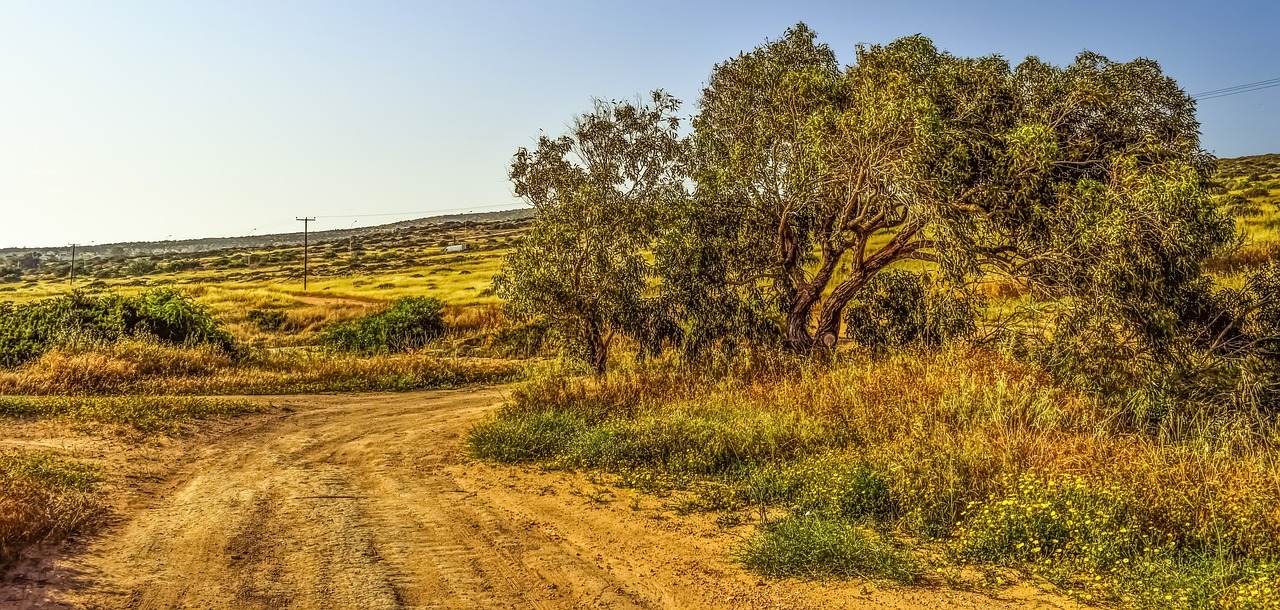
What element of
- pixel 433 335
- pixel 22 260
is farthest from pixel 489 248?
pixel 22 260

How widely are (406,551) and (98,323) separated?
19762 mm

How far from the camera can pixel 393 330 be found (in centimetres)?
3247

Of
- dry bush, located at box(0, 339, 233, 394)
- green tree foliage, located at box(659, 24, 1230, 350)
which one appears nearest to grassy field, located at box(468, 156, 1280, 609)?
green tree foliage, located at box(659, 24, 1230, 350)

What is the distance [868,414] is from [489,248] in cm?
9392

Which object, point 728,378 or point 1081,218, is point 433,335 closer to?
point 728,378

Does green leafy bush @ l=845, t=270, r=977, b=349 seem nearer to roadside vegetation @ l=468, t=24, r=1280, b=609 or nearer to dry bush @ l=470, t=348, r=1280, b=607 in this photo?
roadside vegetation @ l=468, t=24, r=1280, b=609

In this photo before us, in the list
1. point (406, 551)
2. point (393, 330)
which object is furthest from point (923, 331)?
point (393, 330)

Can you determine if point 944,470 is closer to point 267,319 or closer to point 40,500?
point 40,500

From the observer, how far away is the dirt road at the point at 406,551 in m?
5.93

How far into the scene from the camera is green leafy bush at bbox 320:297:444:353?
104ft

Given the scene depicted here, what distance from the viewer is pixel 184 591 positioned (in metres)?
6.07

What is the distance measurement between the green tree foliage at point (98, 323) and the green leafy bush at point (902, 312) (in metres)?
17.8

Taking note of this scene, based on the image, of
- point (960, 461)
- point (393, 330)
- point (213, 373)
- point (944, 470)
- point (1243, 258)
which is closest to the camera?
point (944, 470)

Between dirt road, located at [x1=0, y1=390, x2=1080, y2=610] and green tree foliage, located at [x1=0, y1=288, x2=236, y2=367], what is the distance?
1356 centimetres
